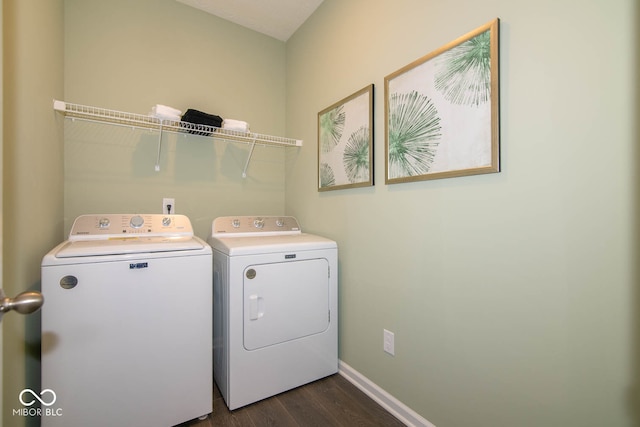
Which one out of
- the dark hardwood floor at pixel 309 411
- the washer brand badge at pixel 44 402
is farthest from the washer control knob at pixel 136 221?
the dark hardwood floor at pixel 309 411

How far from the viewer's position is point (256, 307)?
1.58 meters

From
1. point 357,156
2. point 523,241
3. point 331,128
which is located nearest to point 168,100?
point 331,128

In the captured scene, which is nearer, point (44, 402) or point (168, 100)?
point (44, 402)

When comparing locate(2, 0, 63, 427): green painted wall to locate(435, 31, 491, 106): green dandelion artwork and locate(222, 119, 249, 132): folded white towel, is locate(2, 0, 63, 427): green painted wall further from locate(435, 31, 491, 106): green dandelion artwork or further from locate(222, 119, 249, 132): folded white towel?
locate(435, 31, 491, 106): green dandelion artwork

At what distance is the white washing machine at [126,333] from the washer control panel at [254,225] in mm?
481

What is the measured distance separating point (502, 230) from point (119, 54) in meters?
2.48

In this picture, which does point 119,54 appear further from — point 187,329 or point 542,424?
point 542,424

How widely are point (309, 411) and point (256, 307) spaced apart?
628 mm

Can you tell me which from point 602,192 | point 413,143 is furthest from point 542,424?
point 413,143

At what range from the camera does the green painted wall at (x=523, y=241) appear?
84 centimetres

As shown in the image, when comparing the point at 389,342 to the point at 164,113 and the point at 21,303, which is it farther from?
the point at 164,113

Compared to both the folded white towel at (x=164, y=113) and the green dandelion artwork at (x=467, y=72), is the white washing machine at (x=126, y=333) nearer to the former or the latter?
the folded white towel at (x=164, y=113)

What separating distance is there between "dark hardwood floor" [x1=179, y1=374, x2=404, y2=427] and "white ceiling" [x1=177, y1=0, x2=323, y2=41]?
2.65m

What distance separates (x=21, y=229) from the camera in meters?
1.09
